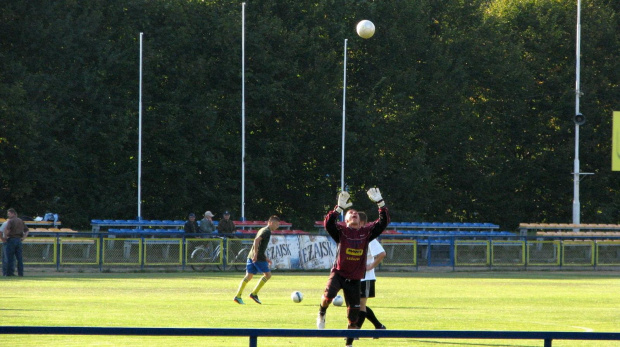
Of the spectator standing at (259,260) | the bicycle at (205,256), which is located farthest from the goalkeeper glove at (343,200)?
the bicycle at (205,256)

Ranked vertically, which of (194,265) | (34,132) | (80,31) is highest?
(80,31)

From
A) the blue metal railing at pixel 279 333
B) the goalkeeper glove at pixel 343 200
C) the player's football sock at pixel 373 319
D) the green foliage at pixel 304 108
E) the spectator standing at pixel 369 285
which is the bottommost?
the player's football sock at pixel 373 319

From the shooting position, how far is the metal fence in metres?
32.9

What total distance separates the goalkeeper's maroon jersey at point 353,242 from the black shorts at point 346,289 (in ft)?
0.32

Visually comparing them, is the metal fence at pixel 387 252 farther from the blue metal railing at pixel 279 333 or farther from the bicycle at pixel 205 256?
the blue metal railing at pixel 279 333

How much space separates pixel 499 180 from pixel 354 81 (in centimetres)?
947

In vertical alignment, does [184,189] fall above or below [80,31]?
below

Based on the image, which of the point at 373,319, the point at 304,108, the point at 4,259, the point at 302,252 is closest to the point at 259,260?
the point at 373,319

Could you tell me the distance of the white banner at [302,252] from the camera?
34438mm

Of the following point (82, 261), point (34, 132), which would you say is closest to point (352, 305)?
point (82, 261)

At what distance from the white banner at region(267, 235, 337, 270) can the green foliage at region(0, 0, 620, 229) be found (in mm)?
13756

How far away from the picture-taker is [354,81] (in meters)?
55.3

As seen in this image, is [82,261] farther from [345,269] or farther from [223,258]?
[345,269]

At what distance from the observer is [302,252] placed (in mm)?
34688
